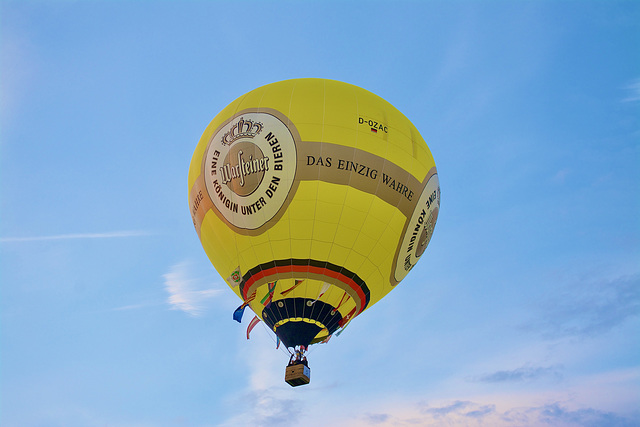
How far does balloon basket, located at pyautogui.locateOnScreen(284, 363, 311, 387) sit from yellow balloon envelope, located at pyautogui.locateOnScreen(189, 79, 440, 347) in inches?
31.0

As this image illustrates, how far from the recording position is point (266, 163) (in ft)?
58.2

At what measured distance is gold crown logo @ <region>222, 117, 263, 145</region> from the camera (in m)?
18.4

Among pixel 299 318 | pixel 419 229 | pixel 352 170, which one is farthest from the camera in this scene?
pixel 419 229

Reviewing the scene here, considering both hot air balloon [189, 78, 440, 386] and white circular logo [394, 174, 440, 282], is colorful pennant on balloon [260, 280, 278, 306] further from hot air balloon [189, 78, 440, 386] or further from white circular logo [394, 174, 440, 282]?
white circular logo [394, 174, 440, 282]

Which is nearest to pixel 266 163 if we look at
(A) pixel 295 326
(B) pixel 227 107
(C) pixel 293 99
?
(C) pixel 293 99

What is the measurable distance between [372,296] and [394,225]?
9.61 ft

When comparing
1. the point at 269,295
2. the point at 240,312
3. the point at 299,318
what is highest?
the point at 269,295

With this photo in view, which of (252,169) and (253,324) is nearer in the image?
(252,169)

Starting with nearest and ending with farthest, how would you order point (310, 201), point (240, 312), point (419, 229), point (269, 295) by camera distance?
point (310, 201) → point (269, 295) → point (240, 312) → point (419, 229)

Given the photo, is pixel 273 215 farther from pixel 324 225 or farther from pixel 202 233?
pixel 202 233

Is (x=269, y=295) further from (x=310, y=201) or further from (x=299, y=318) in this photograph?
(x=310, y=201)

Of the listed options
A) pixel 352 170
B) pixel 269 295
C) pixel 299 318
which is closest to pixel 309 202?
pixel 352 170

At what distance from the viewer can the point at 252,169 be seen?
705 inches

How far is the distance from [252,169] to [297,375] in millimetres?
6852
